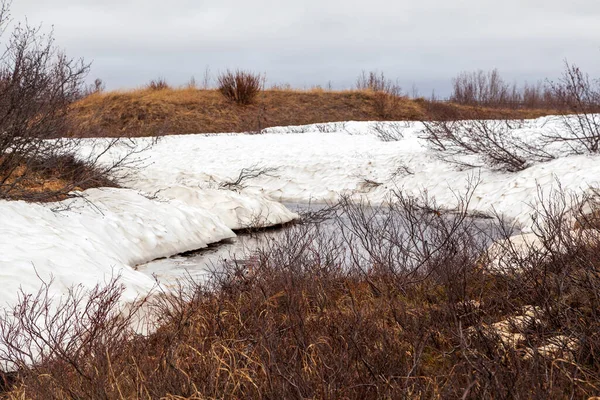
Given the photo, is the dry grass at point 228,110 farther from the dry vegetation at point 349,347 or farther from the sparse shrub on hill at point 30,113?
the dry vegetation at point 349,347

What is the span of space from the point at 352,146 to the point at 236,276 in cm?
1254

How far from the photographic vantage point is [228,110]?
93.2 feet

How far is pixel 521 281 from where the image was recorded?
13.4 feet

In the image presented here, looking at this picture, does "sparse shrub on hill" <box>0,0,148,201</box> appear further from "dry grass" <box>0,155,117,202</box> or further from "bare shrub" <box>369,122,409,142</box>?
"bare shrub" <box>369,122,409,142</box>

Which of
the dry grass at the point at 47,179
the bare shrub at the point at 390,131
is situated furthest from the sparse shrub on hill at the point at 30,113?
the bare shrub at the point at 390,131

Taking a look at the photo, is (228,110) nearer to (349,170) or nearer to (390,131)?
(390,131)

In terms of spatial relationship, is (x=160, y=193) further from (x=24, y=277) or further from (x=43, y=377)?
(x=43, y=377)

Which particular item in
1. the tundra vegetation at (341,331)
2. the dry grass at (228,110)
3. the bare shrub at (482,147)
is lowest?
the tundra vegetation at (341,331)

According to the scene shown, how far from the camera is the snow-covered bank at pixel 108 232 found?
5.52 m

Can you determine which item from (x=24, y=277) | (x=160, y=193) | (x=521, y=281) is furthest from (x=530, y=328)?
(x=160, y=193)

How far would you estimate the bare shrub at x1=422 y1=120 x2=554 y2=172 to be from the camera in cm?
1298

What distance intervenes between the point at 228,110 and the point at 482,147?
1641 centimetres

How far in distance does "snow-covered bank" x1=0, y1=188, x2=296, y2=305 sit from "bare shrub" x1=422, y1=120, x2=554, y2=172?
15.3 feet

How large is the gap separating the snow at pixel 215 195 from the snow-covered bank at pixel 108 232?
2 cm
